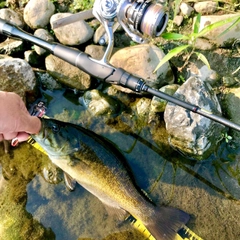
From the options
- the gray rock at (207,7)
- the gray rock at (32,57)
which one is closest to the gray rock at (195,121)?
the gray rock at (207,7)

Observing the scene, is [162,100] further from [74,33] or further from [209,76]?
[74,33]

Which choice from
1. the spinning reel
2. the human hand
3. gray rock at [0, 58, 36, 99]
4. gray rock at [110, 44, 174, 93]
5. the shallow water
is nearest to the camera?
the human hand

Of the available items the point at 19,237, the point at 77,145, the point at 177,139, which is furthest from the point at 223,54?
the point at 19,237

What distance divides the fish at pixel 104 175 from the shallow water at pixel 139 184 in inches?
7.4

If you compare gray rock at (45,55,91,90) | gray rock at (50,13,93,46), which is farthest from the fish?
gray rock at (50,13,93,46)

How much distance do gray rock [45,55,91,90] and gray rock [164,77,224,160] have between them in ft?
3.95

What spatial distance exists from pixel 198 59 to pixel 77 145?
1835 millimetres

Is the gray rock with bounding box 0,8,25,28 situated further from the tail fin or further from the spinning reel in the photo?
the tail fin

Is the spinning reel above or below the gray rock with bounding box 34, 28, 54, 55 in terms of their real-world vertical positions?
above

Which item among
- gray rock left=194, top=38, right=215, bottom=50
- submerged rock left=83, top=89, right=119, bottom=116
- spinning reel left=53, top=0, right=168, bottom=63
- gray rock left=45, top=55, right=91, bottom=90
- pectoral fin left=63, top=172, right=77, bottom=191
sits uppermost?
spinning reel left=53, top=0, right=168, bottom=63

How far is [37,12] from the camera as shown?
4.34 m

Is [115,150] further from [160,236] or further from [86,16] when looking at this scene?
[86,16]

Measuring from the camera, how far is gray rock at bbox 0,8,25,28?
14.4 ft

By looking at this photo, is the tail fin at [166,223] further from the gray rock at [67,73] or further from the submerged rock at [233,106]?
the gray rock at [67,73]
